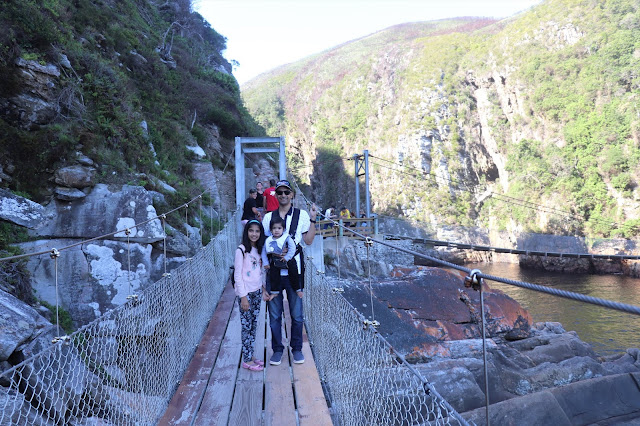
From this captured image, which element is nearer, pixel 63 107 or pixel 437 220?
pixel 63 107

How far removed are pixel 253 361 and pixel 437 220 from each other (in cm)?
2402

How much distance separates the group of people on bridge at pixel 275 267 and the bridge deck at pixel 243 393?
133 mm

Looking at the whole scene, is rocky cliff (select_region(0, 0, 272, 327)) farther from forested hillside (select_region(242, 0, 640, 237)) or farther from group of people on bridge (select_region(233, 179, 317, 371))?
forested hillside (select_region(242, 0, 640, 237))

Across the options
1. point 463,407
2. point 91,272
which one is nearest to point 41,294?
point 91,272

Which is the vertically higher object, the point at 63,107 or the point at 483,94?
the point at 483,94

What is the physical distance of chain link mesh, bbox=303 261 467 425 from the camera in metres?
1.77

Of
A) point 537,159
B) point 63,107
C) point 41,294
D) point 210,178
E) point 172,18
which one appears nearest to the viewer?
point 41,294

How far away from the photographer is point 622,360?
681 centimetres

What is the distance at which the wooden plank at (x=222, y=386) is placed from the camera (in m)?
2.28

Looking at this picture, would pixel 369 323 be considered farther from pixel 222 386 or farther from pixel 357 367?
pixel 222 386

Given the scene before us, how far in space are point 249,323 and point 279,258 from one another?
0.53m

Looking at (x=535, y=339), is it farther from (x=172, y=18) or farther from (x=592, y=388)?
(x=172, y=18)

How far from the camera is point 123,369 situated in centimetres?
241

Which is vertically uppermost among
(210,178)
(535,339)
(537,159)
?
(537,159)
